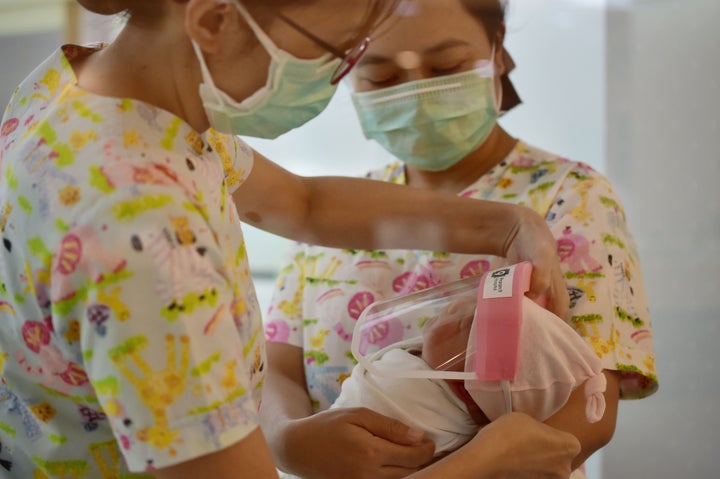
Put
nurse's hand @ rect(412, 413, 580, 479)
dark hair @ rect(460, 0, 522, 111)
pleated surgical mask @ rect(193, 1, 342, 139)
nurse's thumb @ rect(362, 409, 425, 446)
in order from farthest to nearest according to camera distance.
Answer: dark hair @ rect(460, 0, 522, 111)
nurse's thumb @ rect(362, 409, 425, 446)
nurse's hand @ rect(412, 413, 580, 479)
pleated surgical mask @ rect(193, 1, 342, 139)

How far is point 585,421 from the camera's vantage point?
3.01 ft

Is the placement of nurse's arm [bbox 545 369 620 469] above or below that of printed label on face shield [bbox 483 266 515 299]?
below

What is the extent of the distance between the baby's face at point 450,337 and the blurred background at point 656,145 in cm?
48

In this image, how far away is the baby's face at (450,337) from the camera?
86 centimetres

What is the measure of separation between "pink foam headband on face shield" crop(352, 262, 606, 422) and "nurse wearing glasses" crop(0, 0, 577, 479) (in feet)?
0.18

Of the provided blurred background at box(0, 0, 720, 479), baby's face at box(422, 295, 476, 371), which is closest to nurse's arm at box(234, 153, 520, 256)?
baby's face at box(422, 295, 476, 371)

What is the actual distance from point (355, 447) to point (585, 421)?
252mm

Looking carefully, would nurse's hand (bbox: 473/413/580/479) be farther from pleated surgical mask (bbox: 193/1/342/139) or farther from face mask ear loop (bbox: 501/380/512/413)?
pleated surgical mask (bbox: 193/1/342/139)

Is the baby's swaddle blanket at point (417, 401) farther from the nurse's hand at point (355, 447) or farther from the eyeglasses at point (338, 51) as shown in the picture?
the eyeglasses at point (338, 51)

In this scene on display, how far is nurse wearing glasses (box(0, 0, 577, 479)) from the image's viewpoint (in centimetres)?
54

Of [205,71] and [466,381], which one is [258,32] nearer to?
[205,71]

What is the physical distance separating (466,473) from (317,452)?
0.62 ft

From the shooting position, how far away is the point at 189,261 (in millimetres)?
557

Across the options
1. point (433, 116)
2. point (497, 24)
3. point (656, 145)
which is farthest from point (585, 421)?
point (656, 145)
